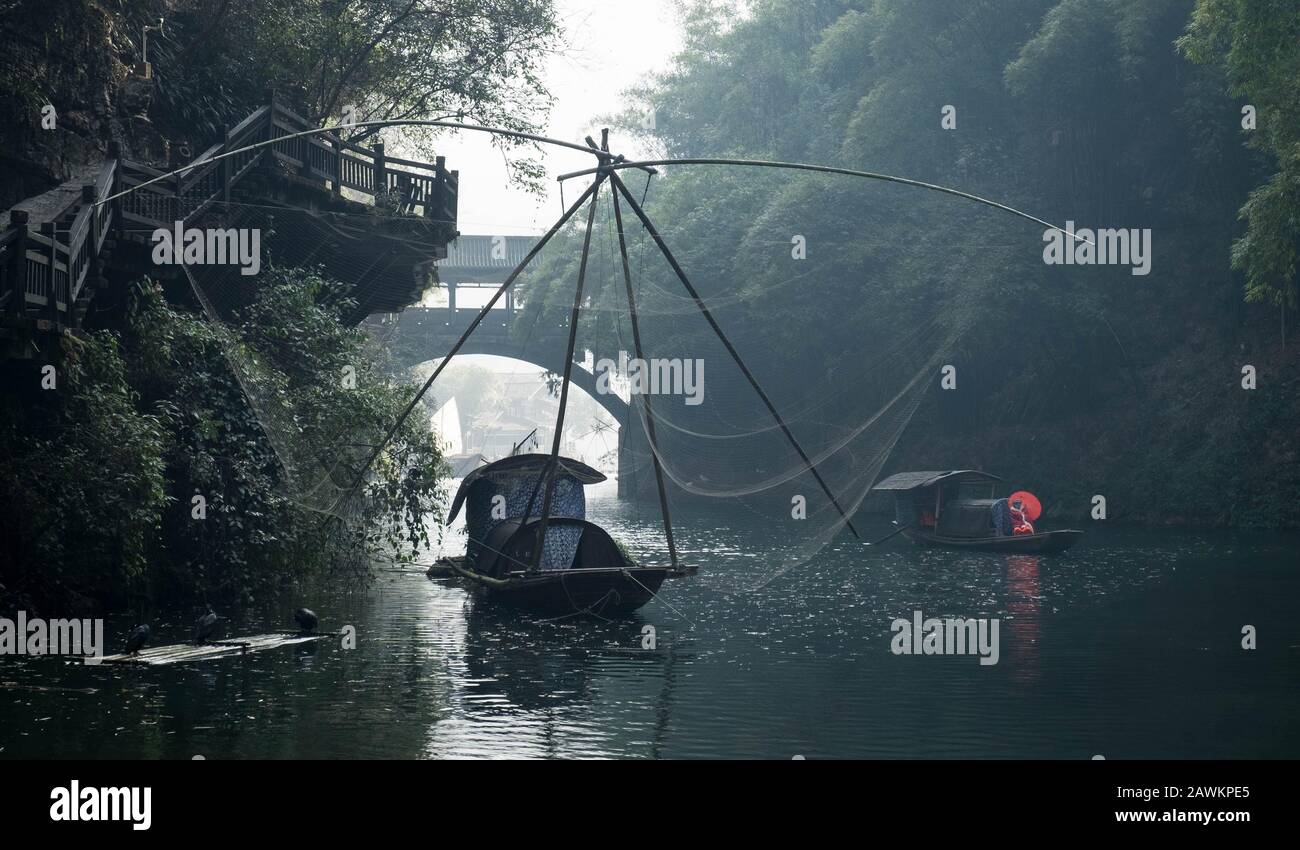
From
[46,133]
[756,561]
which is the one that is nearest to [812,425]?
[756,561]

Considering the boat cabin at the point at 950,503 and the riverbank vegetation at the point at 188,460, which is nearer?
the riverbank vegetation at the point at 188,460

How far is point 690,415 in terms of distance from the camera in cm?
4569

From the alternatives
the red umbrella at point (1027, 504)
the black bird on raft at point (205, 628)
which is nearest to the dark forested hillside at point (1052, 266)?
the red umbrella at point (1027, 504)

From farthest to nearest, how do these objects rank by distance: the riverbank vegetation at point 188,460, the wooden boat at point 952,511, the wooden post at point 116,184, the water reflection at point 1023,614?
the wooden boat at point 952,511, the wooden post at point 116,184, the water reflection at point 1023,614, the riverbank vegetation at point 188,460

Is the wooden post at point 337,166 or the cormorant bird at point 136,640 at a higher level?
the wooden post at point 337,166

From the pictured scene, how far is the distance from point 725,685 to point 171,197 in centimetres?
1142

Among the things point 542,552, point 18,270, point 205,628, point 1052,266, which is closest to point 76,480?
point 205,628

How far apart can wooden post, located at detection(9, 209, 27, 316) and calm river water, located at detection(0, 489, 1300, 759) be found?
451 cm

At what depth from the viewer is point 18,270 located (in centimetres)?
1602

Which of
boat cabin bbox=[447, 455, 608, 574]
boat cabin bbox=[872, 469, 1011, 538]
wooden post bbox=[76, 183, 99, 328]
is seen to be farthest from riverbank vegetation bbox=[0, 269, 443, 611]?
boat cabin bbox=[872, 469, 1011, 538]

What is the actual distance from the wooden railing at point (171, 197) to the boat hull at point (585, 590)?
7896mm

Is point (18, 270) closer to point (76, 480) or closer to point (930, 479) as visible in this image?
point (76, 480)

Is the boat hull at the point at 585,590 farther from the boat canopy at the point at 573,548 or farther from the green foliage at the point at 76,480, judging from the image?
the green foliage at the point at 76,480

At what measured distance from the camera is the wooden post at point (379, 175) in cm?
2702
